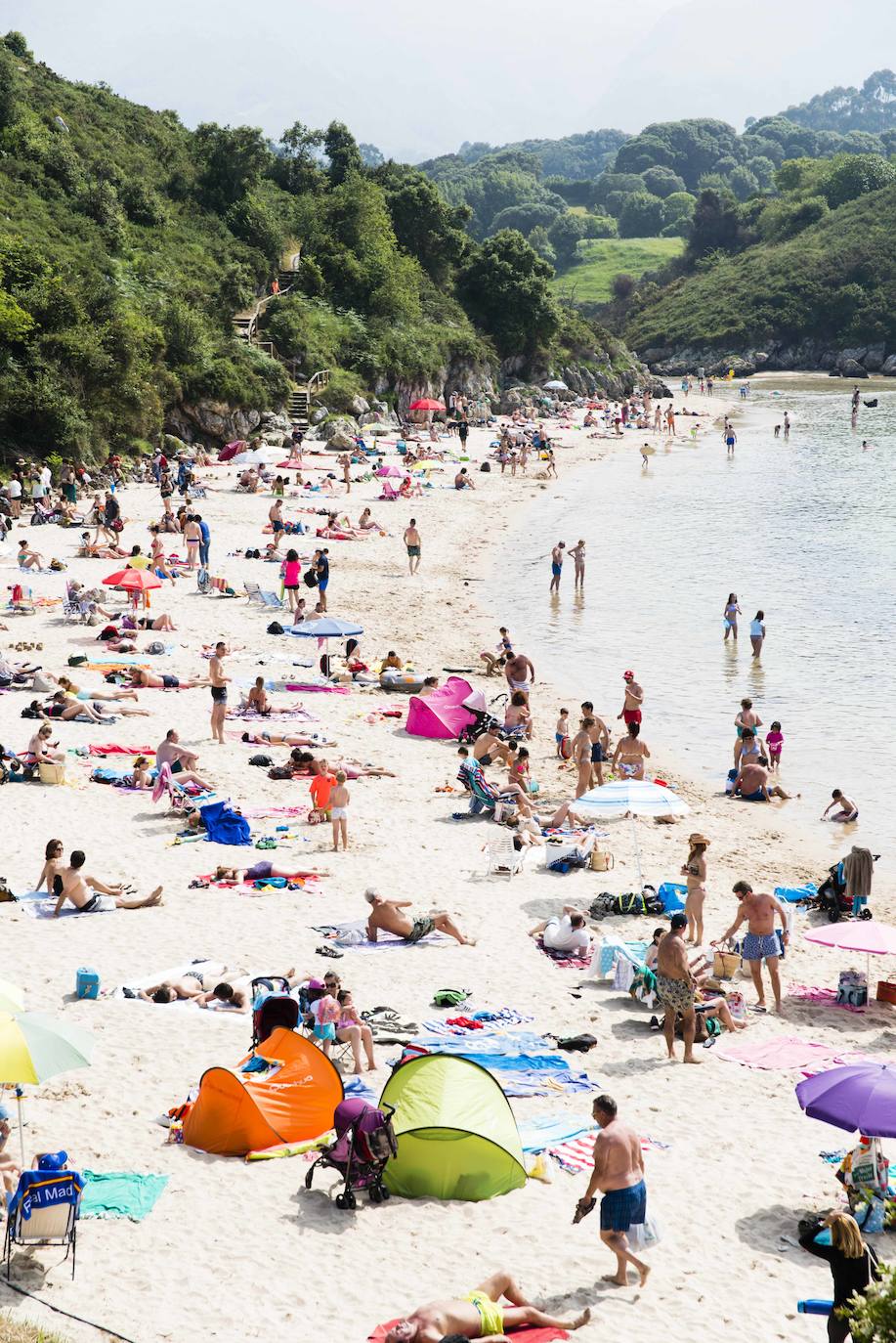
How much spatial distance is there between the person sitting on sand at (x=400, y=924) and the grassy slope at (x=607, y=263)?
12342cm

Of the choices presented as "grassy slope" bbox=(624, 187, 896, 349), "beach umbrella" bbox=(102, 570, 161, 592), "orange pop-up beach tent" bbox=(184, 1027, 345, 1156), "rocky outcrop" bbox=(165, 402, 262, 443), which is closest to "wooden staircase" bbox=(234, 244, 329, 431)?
"rocky outcrop" bbox=(165, 402, 262, 443)

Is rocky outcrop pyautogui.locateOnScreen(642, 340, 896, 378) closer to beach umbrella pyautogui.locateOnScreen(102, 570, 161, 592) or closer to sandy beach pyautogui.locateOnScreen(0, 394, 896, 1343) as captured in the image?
beach umbrella pyautogui.locateOnScreen(102, 570, 161, 592)

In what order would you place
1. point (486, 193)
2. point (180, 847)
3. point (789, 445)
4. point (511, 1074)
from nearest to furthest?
point (511, 1074) → point (180, 847) → point (789, 445) → point (486, 193)

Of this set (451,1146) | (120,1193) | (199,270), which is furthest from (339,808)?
(199,270)

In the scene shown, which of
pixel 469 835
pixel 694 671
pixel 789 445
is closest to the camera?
pixel 469 835

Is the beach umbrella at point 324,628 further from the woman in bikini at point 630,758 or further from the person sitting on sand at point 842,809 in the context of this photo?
the person sitting on sand at point 842,809

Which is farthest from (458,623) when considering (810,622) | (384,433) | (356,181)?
(356,181)

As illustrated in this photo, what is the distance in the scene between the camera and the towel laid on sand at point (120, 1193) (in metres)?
7.54

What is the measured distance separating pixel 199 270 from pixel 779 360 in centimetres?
7079

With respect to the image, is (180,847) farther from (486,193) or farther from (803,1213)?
(486,193)

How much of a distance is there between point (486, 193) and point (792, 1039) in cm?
17832

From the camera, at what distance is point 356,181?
61.7 m

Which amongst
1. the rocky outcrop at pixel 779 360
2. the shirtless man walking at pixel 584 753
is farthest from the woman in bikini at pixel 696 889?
the rocky outcrop at pixel 779 360

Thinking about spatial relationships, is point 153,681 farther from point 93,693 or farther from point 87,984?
point 87,984
